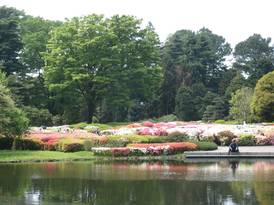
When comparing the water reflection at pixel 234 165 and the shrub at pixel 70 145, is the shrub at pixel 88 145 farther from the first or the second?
the water reflection at pixel 234 165

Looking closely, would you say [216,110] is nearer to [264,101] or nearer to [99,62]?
[264,101]

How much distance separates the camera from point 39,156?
3138 cm

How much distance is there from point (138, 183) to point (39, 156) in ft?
39.4

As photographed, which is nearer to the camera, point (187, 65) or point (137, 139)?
point (137, 139)

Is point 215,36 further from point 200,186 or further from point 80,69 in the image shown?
point 200,186

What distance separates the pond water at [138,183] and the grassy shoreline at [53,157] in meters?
1.74

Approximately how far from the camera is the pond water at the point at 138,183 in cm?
1695

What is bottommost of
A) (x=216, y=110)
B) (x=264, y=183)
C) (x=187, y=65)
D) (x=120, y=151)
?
(x=264, y=183)

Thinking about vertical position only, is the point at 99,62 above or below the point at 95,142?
above

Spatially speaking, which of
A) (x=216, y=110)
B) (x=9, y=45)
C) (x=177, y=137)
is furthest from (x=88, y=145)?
(x=216, y=110)

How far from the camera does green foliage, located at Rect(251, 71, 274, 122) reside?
5138 centimetres

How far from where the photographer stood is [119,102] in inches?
2267

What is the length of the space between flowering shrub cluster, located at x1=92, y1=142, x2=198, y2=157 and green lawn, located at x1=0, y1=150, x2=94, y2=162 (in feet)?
3.21

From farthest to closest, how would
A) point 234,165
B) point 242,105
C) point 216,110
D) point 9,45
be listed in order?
point 216,110, point 9,45, point 242,105, point 234,165
